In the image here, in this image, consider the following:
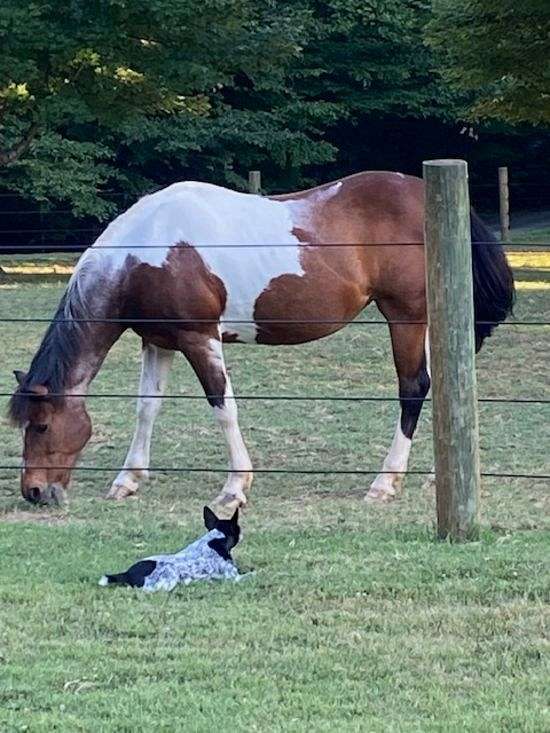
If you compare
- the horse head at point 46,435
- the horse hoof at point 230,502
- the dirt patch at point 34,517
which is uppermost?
the horse head at point 46,435

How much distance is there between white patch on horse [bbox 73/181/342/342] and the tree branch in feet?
47.0

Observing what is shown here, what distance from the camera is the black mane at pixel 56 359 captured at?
7.07 meters

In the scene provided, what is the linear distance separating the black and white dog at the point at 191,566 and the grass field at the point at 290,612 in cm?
10

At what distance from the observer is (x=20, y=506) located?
699cm

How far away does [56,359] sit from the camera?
23.7 feet

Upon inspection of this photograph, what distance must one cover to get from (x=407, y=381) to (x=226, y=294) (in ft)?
3.68

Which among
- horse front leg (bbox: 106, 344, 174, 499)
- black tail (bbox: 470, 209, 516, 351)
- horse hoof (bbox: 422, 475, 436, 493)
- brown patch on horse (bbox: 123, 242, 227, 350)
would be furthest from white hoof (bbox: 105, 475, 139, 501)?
black tail (bbox: 470, 209, 516, 351)

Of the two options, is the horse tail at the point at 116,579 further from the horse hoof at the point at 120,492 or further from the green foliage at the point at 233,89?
the green foliage at the point at 233,89

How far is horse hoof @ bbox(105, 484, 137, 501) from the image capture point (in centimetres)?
726

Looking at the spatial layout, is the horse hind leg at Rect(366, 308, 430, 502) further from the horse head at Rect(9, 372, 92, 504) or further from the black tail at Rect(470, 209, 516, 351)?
the horse head at Rect(9, 372, 92, 504)

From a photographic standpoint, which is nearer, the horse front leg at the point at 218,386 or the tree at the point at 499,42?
the horse front leg at the point at 218,386

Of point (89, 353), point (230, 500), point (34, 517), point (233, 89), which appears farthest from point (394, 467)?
point (233, 89)

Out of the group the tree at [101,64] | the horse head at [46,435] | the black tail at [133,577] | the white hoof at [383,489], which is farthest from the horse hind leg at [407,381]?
the tree at [101,64]

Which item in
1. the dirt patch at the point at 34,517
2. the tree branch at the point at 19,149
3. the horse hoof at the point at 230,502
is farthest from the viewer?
the tree branch at the point at 19,149
